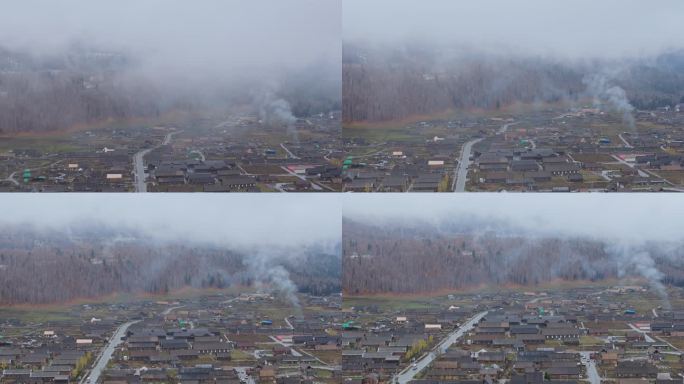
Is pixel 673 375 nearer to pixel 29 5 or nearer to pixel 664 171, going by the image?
pixel 664 171

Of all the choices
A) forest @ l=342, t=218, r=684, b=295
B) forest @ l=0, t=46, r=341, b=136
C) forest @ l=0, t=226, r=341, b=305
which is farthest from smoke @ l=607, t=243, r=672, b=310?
forest @ l=0, t=46, r=341, b=136

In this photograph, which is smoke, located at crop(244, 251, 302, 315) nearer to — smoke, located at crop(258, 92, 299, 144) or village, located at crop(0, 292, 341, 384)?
village, located at crop(0, 292, 341, 384)

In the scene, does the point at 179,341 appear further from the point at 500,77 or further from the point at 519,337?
the point at 500,77

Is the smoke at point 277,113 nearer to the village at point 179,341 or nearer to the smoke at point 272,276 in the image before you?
the smoke at point 272,276

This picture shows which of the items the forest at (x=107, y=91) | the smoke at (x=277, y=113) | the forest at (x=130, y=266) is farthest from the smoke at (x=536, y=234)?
the forest at (x=107, y=91)

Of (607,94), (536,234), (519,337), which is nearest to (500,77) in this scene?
(607,94)

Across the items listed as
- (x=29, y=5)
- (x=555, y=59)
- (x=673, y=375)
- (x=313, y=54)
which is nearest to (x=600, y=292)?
(x=673, y=375)
